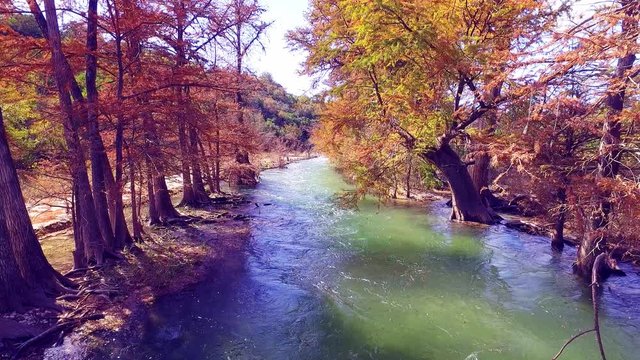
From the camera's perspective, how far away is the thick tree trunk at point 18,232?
20.3 ft

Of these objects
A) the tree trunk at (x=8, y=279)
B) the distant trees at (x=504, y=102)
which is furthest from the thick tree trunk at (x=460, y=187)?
the tree trunk at (x=8, y=279)

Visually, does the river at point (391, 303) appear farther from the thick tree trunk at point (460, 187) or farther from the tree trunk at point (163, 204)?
the tree trunk at point (163, 204)

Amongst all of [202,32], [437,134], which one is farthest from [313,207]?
[202,32]

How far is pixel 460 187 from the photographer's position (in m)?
14.0

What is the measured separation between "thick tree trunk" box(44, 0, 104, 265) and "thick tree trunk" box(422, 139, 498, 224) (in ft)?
34.3

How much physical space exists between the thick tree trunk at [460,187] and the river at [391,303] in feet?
4.86

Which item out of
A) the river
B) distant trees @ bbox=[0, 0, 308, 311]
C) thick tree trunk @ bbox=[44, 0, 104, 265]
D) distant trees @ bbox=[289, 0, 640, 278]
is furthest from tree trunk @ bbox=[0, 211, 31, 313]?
distant trees @ bbox=[289, 0, 640, 278]

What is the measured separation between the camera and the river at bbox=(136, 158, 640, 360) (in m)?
5.98

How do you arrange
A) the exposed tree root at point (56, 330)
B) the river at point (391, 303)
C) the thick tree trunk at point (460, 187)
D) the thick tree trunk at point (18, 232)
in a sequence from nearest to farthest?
the exposed tree root at point (56, 330), the river at point (391, 303), the thick tree trunk at point (18, 232), the thick tree trunk at point (460, 187)

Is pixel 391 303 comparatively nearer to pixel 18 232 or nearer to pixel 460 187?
pixel 18 232

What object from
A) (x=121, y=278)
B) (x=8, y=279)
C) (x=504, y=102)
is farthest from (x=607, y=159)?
(x=8, y=279)

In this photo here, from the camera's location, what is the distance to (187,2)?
1009 cm

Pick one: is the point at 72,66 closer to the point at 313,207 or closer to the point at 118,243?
the point at 118,243

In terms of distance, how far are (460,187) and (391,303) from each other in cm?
781
